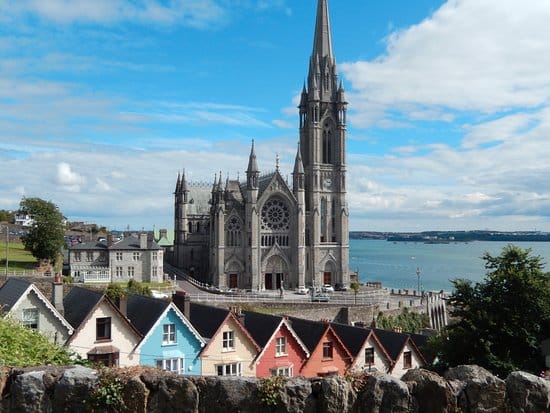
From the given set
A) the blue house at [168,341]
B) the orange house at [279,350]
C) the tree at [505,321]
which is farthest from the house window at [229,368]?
the tree at [505,321]

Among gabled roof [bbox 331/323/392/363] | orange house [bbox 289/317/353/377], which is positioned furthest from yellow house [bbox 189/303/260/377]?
gabled roof [bbox 331/323/392/363]

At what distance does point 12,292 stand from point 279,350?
40.6 feet

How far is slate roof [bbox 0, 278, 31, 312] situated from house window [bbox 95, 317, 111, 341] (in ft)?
10.6

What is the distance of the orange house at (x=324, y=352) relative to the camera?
27656 millimetres

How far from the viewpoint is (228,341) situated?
2578 cm

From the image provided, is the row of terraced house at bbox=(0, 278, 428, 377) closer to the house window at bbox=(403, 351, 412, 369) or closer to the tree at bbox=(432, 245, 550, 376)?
the house window at bbox=(403, 351, 412, 369)

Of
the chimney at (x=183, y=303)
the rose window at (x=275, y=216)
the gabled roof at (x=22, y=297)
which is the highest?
the rose window at (x=275, y=216)

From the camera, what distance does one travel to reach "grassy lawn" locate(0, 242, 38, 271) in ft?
216

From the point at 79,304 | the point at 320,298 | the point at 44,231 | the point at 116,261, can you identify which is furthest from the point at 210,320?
the point at 44,231

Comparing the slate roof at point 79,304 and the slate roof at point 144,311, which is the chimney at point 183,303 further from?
the slate roof at point 79,304

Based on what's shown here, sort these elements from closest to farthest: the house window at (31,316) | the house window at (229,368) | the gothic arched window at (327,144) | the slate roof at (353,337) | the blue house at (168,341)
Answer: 1. the house window at (31,316)
2. the blue house at (168,341)
3. the house window at (229,368)
4. the slate roof at (353,337)
5. the gothic arched window at (327,144)

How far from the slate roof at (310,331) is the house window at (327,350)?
1.80 feet

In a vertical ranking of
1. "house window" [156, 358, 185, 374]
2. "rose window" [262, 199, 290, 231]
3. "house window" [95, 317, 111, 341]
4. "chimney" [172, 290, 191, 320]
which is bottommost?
"house window" [156, 358, 185, 374]

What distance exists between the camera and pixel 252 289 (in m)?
78.1
